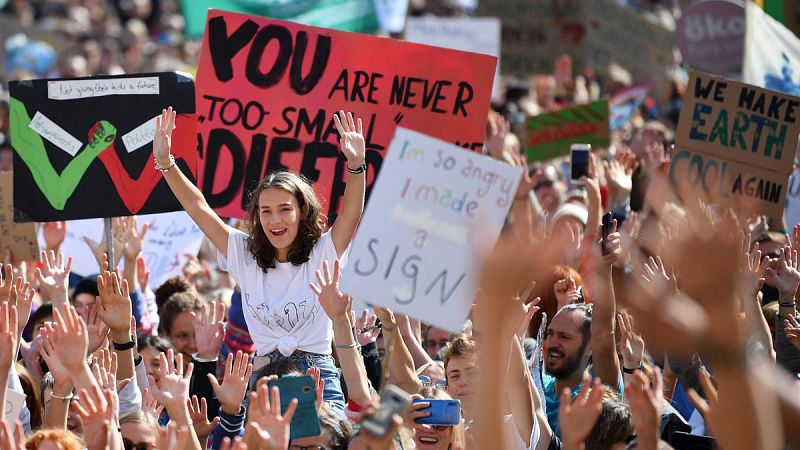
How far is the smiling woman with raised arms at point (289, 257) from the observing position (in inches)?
210

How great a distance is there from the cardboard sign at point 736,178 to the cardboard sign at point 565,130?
9.38ft

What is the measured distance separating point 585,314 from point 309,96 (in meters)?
2.15

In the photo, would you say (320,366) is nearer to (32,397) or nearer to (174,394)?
(174,394)

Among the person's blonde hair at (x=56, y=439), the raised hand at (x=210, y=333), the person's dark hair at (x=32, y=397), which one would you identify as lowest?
the person's dark hair at (x=32, y=397)

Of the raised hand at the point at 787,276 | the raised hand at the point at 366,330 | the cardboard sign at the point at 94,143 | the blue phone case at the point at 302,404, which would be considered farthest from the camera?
the cardboard sign at the point at 94,143

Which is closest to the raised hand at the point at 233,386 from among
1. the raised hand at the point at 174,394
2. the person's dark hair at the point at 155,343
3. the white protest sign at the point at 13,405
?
the raised hand at the point at 174,394

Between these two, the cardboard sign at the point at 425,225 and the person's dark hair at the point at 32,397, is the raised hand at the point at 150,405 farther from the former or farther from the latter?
the cardboard sign at the point at 425,225

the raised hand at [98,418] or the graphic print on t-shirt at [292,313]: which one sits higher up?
the graphic print on t-shirt at [292,313]

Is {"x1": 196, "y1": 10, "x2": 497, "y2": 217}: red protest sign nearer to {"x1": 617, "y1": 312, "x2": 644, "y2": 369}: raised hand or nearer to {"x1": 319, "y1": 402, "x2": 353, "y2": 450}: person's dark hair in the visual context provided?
{"x1": 617, "y1": 312, "x2": 644, "y2": 369}: raised hand

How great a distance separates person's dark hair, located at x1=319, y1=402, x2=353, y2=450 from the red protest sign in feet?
8.05

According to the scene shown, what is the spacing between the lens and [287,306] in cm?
533

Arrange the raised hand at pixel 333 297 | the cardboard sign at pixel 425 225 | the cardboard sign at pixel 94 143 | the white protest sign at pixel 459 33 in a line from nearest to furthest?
the cardboard sign at pixel 425 225 < the raised hand at pixel 333 297 < the cardboard sign at pixel 94 143 < the white protest sign at pixel 459 33

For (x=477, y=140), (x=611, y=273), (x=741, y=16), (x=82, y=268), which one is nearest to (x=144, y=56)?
(x=741, y=16)

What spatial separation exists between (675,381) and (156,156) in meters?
2.72
